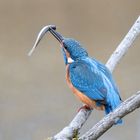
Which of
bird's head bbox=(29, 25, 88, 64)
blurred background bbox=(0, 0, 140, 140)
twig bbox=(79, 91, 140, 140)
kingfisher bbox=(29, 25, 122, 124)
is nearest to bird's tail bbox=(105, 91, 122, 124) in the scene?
kingfisher bbox=(29, 25, 122, 124)

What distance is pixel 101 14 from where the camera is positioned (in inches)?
150

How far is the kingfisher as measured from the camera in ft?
5.62

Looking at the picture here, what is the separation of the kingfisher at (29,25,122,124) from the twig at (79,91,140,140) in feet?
1.64

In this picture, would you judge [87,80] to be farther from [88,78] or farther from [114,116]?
[114,116]

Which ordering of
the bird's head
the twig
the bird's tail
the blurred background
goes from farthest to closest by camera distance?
the blurred background → the bird's head → the bird's tail → the twig

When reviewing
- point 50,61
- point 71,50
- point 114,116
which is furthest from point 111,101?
point 50,61

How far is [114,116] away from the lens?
1.15 metres

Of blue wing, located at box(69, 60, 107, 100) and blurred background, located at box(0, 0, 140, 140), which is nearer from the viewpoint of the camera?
blue wing, located at box(69, 60, 107, 100)

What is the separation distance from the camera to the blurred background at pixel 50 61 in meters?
3.32

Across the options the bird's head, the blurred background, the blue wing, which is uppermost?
the bird's head

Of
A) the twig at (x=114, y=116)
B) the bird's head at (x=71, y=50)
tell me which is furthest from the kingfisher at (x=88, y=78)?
the twig at (x=114, y=116)

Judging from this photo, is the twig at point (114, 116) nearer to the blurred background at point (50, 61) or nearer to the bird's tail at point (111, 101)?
the bird's tail at point (111, 101)

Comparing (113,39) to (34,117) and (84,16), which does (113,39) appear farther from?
(34,117)

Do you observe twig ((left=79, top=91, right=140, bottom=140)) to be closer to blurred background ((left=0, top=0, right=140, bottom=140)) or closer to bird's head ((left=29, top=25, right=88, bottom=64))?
bird's head ((left=29, top=25, right=88, bottom=64))
